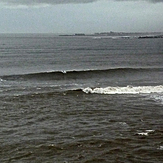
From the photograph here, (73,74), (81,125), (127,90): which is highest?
(81,125)

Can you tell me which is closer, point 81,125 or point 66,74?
point 81,125

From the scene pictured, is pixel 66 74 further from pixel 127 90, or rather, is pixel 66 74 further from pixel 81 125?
pixel 81 125

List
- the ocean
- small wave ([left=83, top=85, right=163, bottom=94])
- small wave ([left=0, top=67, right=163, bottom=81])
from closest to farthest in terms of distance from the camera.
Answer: the ocean, small wave ([left=83, top=85, right=163, bottom=94]), small wave ([left=0, top=67, right=163, bottom=81])

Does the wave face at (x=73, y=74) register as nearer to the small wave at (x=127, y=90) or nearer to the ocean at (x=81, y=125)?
the ocean at (x=81, y=125)

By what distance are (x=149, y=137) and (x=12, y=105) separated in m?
11.7

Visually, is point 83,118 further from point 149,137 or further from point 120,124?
point 149,137

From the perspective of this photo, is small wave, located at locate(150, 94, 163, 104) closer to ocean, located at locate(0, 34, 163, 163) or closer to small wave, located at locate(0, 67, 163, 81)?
ocean, located at locate(0, 34, 163, 163)

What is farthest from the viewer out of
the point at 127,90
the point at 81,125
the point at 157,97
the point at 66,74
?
the point at 66,74

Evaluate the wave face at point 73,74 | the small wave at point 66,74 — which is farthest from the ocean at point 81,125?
the wave face at point 73,74

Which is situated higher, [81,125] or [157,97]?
[81,125]

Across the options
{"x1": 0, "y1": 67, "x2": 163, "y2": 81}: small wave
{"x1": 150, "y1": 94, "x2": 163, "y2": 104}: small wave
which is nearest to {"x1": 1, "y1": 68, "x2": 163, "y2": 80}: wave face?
{"x1": 0, "y1": 67, "x2": 163, "y2": 81}: small wave

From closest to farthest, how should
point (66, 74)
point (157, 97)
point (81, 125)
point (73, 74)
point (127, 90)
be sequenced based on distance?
point (81, 125) < point (157, 97) < point (127, 90) < point (66, 74) < point (73, 74)

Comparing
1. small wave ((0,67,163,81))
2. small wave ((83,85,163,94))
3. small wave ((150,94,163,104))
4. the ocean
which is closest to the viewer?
the ocean

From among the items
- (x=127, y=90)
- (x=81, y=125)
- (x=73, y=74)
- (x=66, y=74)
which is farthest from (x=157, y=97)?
(x=66, y=74)
